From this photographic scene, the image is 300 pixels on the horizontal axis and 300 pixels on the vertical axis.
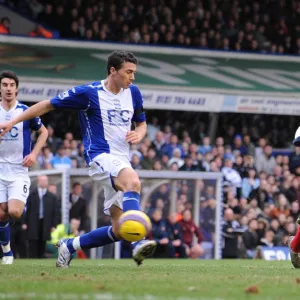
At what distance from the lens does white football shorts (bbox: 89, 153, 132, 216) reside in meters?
10.3

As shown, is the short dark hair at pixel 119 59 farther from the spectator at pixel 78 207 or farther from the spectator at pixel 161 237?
the spectator at pixel 161 237

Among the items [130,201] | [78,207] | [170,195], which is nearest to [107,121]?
[130,201]

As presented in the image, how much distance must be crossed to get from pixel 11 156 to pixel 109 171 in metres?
2.85

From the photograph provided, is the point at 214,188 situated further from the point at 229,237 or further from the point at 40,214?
the point at 40,214

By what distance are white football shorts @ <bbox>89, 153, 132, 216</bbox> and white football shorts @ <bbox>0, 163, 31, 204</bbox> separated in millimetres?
2114

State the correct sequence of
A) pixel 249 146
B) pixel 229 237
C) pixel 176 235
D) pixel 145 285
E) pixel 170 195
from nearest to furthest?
pixel 145 285 < pixel 176 235 < pixel 170 195 < pixel 229 237 < pixel 249 146

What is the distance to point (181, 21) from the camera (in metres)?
30.9

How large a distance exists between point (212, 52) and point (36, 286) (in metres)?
22.8

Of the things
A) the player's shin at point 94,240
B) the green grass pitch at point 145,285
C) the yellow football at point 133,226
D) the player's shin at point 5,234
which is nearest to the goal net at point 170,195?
the player's shin at point 5,234

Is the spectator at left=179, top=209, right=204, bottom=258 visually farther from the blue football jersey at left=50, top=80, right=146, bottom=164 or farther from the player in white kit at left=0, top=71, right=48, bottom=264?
the blue football jersey at left=50, top=80, right=146, bottom=164

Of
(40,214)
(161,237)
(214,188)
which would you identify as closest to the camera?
(40,214)

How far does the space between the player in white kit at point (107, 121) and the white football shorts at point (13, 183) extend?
1.80 meters

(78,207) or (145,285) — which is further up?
(145,285)

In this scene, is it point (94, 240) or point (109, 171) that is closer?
point (109, 171)
